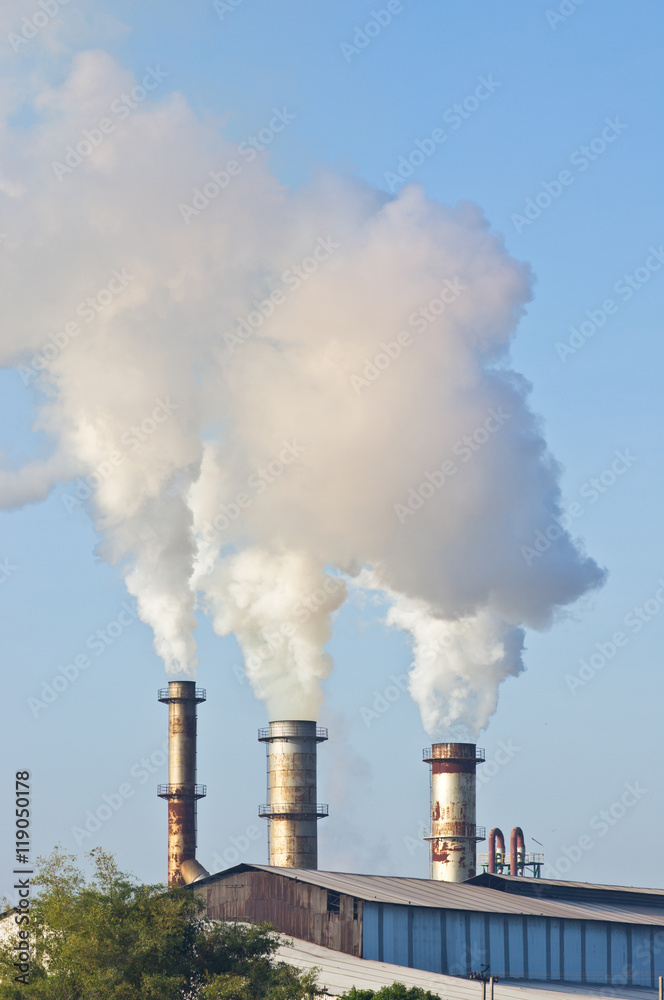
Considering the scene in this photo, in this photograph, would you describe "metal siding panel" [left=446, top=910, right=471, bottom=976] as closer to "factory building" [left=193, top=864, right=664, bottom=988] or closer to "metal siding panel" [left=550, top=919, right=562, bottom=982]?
"factory building" [left=193, top=864, right=664, bottom=988]

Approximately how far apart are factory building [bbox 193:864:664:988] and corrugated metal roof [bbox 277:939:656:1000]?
0.95 meters

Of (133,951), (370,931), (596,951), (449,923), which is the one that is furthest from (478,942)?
(133,951)

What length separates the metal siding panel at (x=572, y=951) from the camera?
50594 millimetres

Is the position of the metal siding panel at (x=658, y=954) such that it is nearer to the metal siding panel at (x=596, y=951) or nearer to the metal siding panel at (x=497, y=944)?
the metal siding panel at (x=596, y=951)

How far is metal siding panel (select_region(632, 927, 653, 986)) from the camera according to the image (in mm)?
52812

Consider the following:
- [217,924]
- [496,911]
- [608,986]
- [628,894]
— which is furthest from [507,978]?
[217,924]

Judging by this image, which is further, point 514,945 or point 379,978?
point 514,945

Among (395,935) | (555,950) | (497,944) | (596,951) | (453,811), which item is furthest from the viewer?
(453,811)

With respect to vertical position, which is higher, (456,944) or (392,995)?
(392,995)

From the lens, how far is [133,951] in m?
30.8

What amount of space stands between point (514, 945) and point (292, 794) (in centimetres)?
1579

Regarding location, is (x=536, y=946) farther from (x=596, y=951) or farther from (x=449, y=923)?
(x=449, y=923)

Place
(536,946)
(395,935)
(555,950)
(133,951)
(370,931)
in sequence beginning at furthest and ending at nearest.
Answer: (555,950), (536,946), (395,935), (370,931), (133,951)

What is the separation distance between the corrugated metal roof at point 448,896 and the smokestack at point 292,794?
8.11 metres
